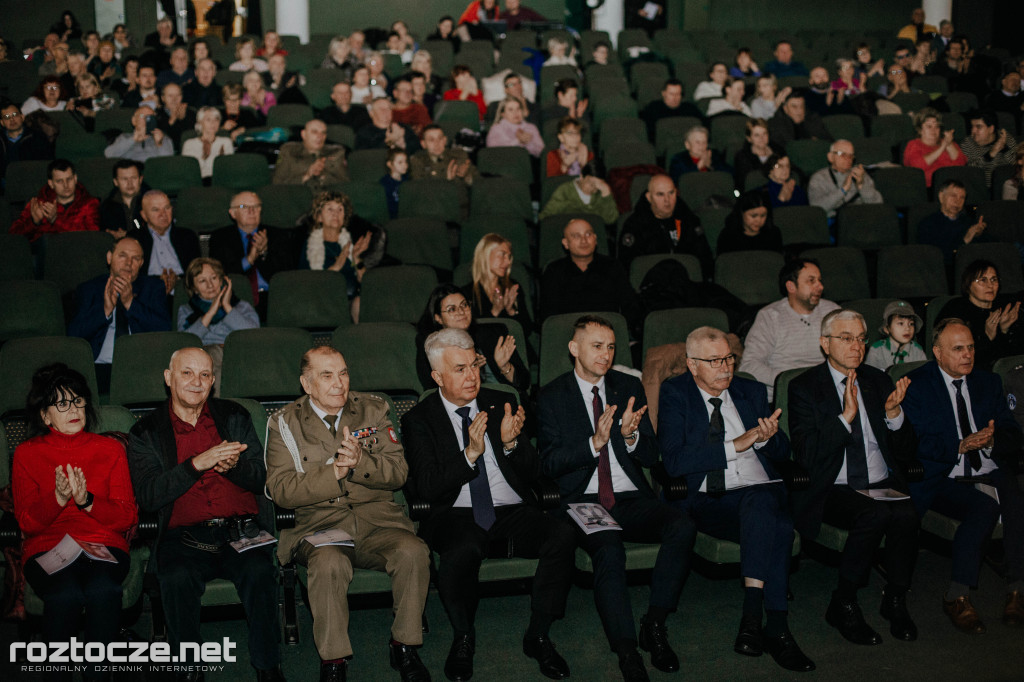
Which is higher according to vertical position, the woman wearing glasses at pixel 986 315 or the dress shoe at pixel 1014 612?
the woman wearing glasses at pixel 986 315

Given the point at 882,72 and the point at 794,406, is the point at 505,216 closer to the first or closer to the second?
the point at 794,406

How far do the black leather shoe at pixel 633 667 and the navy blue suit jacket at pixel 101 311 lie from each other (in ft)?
9.15

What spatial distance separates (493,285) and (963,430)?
7.08 ft

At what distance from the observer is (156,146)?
692cm

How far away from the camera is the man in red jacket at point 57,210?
544 centimetres

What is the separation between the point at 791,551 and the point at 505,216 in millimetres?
2885

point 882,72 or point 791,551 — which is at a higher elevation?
point 882,72

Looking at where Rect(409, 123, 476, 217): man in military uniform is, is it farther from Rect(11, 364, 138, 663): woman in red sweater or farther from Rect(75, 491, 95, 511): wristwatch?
Rect(75, 491, 95, 511): wristwatch

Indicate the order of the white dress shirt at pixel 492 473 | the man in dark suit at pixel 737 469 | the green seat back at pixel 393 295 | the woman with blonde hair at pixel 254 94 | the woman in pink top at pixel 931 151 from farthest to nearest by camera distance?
the woman with blonde hair at pixel 254 94 < the woman in pink top at pixel 931 151 < the green seat back at pixel 393 295 < the white dress shirt at pixel 492 473 < the man in dark suit at pixel 737 469

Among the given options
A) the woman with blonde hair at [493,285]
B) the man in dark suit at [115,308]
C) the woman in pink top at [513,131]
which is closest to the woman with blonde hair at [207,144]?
the woman in pink top at [513,131]

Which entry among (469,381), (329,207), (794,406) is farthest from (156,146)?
(794,406)

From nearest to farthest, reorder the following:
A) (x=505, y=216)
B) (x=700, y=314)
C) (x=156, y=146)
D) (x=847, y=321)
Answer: (x=847, y=321), (x=700, y=314), (x=505, y=216), (x=156, y=146)

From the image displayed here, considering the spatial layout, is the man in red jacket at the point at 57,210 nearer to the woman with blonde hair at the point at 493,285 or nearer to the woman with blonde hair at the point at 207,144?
the woman with blonde hair at the point at 207,144

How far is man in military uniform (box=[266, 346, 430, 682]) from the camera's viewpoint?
292 cm
